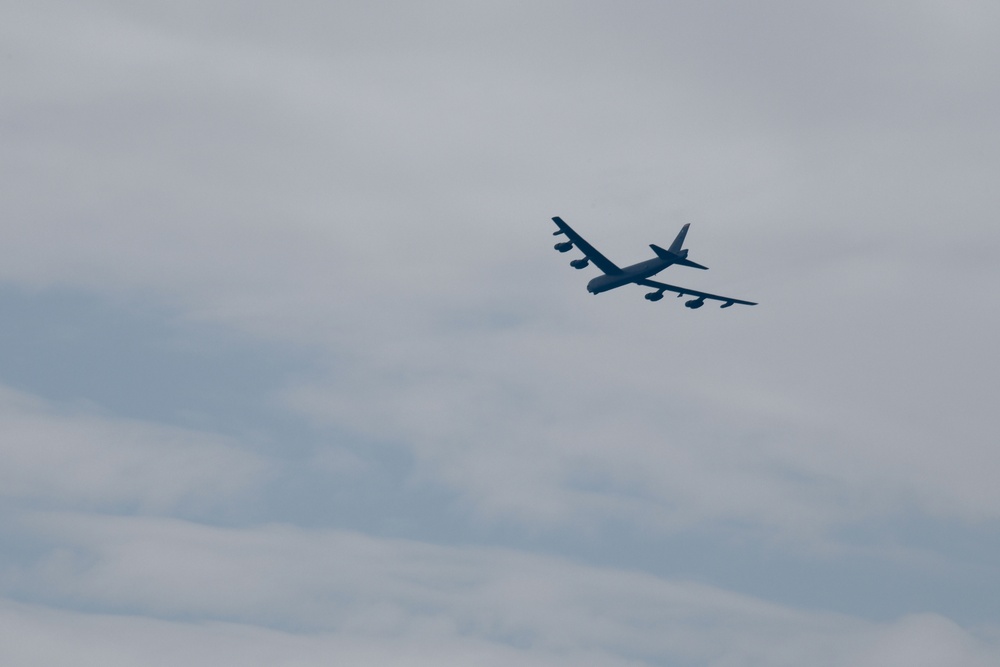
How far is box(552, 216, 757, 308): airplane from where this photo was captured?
166500 mm

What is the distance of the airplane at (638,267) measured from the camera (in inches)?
6555

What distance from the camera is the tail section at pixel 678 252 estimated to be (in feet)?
545

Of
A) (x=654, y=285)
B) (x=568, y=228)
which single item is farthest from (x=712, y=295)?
(x=568, y=228)

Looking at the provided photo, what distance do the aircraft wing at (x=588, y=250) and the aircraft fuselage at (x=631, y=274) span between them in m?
0.64

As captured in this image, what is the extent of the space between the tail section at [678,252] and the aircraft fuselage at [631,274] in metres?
1.64

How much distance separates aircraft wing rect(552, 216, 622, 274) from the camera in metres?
165

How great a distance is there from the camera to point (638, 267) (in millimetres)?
170875

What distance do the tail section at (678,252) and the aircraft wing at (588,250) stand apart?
17.0ft

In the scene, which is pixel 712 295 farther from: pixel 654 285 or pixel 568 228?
pixel 568 228

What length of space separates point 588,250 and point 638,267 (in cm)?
548

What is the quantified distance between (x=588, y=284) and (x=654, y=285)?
6.02m

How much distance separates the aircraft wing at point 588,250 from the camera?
16538cm

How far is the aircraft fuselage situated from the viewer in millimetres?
170000

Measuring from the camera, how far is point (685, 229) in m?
172
